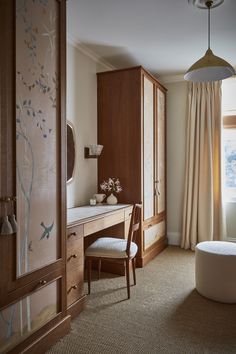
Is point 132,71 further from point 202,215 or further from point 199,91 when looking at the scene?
point 202,215

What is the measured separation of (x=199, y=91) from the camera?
4242 millimetres

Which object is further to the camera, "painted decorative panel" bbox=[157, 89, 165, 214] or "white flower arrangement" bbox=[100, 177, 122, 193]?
"painted decorative panel" bbox=[157, 89, 165, 214]

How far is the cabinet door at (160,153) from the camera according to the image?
13.3ft

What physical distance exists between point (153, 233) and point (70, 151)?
1640mm

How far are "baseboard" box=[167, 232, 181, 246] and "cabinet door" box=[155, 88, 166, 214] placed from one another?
47 cm

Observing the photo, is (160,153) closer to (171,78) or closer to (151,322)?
(171,78)

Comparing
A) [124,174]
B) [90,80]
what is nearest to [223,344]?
[124,174]

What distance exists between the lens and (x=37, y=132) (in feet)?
5.96

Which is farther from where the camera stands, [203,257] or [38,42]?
[203,257]

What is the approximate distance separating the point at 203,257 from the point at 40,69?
6.81 feet

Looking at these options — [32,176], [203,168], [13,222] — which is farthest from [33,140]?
[203,168]

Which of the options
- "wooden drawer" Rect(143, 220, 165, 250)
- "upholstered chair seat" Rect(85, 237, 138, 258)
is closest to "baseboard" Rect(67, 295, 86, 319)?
"upholstered chair seat" Rect(85, 237, 138, 258)

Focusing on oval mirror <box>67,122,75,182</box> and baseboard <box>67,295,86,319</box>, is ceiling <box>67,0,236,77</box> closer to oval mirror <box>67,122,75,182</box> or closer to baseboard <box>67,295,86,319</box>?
oval mirror <box>67,122,75,182</box>

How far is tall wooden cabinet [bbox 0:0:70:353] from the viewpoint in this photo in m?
1.58
